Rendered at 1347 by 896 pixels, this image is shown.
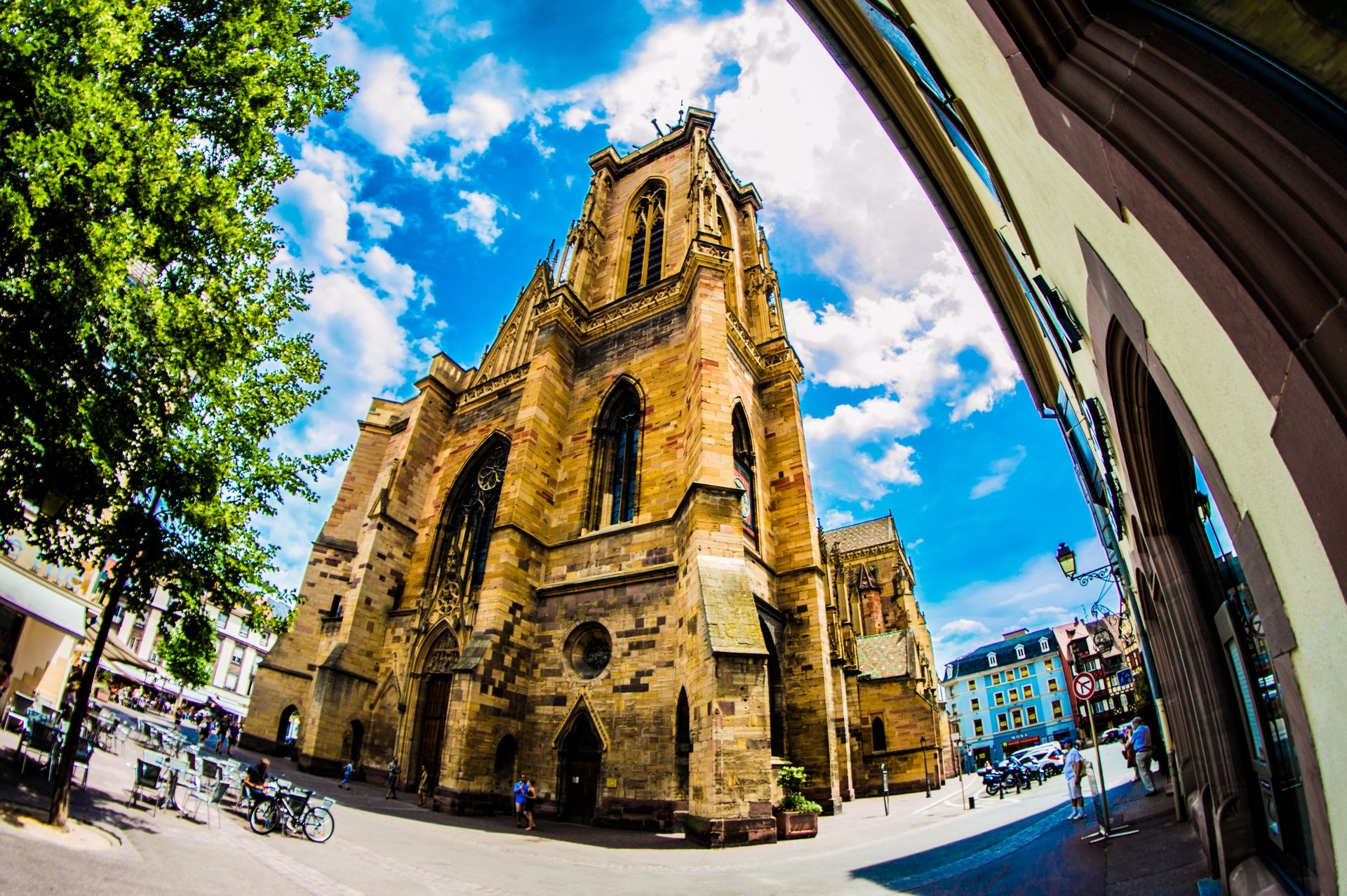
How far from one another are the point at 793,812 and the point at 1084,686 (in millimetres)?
5299

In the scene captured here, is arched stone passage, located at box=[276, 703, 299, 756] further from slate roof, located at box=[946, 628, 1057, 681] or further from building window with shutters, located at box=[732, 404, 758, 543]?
slate roof, located at box=[946, 628, 1057, 681]

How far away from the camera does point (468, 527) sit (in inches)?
723

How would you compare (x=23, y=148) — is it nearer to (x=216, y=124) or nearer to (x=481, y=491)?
(x=216, y=124)

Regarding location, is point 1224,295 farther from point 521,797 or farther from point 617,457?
point 617,457

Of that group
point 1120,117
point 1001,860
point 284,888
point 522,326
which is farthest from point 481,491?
point 1120,117

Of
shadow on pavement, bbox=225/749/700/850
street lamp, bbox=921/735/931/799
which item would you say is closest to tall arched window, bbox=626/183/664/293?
shadow on pavement, bbox=225/749/700/850

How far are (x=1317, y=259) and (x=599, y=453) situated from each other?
1529cm

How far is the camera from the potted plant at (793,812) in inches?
406

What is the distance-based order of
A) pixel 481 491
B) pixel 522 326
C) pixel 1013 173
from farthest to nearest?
pixel 522 326
pixel 481 491
pixel 1013 173

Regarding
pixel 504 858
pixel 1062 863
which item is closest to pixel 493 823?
pixel 504 858

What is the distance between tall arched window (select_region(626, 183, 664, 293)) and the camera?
21375 millimetres

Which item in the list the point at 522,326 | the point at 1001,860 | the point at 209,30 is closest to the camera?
the point at 1001,860

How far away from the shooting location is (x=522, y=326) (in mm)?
23438

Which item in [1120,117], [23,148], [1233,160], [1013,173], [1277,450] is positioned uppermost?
[23,148]
